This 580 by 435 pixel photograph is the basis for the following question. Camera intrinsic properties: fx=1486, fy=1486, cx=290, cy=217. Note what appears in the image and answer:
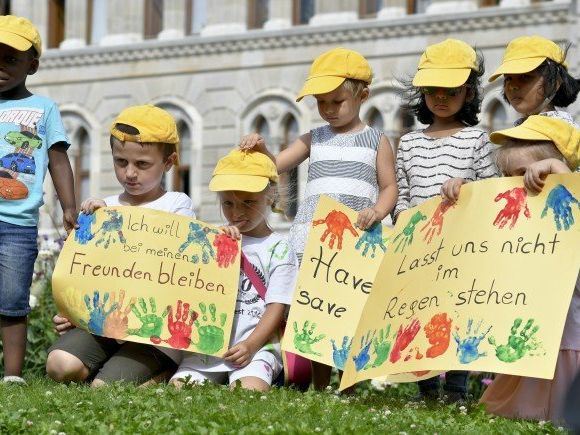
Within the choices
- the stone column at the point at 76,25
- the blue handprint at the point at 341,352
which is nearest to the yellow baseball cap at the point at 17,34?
the blue handprint at the point at 341,352

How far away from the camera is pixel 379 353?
6.02 metres

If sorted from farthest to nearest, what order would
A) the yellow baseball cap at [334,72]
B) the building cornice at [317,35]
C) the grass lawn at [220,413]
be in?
the building cornice at [317,35]
the yellow baseball cap at [334,72]
the grass lawn at [220,413]

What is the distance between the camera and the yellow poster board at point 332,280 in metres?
6.73

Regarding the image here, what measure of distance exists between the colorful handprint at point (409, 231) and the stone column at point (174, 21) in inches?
720

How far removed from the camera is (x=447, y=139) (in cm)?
696

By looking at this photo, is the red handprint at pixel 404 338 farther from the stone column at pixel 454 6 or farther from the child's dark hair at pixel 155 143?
the stone column at pixel 454 6

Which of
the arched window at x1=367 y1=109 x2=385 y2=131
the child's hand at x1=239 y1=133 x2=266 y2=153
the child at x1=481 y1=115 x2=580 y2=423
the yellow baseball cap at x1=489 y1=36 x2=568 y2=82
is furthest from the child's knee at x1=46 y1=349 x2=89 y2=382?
the arched window at x1=367 y1=109 x2=385 y2=131

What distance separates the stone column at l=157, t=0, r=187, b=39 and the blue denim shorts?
57.6 feet

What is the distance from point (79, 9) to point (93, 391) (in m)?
19.7

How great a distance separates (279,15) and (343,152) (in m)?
16.5

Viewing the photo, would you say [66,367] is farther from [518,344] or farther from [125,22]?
[125,22]

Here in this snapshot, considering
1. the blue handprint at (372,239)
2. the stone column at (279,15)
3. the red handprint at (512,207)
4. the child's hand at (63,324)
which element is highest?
the stone column at (279,15)

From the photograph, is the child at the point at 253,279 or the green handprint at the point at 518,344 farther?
the child at the point at 253,279

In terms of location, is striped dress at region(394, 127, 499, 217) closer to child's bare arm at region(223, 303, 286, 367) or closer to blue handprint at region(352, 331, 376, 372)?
child's bare arm at region(223, 303, 286, 367)
